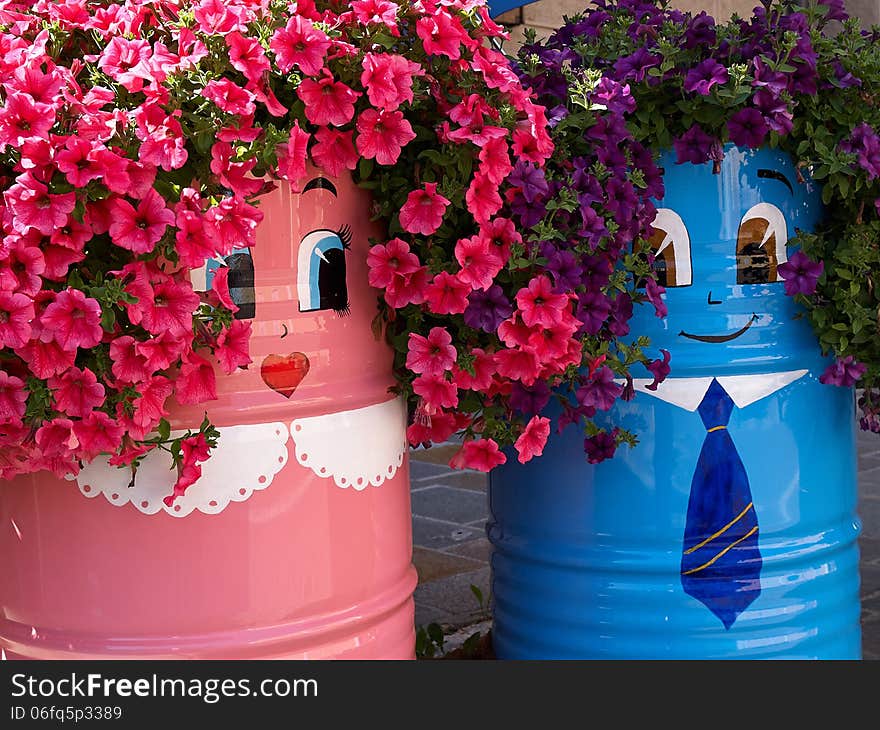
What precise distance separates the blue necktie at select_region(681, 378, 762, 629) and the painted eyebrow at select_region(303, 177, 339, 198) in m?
0.80

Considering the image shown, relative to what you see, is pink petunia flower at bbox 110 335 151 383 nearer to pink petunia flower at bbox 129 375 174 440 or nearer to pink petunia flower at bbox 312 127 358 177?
pink petunia flower at bbox 129 375 174 440

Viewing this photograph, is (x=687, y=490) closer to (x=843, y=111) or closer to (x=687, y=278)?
(x=687, y=278)

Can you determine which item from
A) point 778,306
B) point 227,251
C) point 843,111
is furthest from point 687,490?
point 227,251

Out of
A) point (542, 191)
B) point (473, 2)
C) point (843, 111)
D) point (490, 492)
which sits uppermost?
point (473, 2)

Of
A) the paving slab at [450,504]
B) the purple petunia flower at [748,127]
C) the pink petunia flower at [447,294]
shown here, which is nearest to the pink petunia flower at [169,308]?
the pink petunia flower at [447,294]

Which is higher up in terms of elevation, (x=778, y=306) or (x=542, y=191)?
(x=542, y=191)

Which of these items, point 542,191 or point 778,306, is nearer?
point 542,191

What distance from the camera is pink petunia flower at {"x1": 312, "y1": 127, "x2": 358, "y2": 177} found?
5.02 ft

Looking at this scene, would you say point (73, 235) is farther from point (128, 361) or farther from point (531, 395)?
point (531, 395)

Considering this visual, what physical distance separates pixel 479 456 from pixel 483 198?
0.41 metres

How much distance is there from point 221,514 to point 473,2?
2.61 ft

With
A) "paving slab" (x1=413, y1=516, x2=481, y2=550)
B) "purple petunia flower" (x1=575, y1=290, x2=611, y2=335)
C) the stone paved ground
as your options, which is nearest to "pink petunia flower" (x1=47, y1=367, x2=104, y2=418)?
"purple petunia flower" (x1=575, y1=290, x2=611, y2=335)

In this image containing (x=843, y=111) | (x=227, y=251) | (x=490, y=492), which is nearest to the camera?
(x=227, y=251)

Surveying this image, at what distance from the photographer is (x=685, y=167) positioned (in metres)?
1.94
